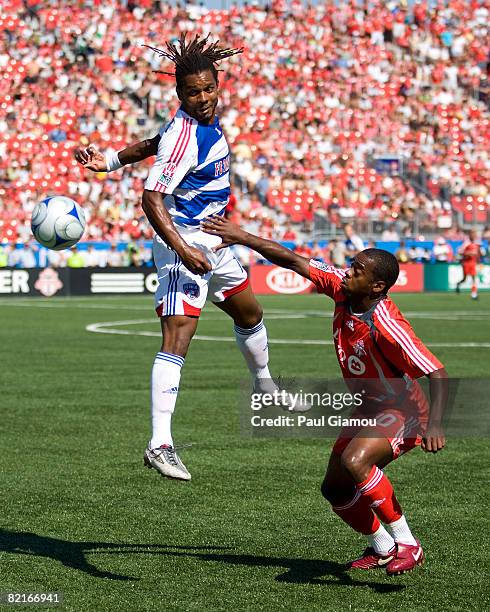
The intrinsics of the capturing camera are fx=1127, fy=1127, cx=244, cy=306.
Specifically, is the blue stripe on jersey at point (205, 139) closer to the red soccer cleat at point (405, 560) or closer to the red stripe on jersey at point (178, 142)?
the red stripe on jersey at point (178, 142)

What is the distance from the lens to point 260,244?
5.81 meters

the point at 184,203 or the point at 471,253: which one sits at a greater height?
the point at 184,203

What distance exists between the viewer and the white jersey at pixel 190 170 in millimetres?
6785

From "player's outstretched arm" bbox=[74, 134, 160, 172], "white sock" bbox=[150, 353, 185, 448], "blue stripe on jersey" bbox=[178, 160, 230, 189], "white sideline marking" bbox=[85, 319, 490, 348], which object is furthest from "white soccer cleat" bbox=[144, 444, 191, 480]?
"white sideline marking" bbox=[85, 319, 490, 348]

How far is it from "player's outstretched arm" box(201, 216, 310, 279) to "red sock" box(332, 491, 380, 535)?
118cm

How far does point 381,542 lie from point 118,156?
3206 millimetres

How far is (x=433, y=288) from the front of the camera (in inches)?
1547

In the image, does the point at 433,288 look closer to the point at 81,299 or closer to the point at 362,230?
the point at 362,230

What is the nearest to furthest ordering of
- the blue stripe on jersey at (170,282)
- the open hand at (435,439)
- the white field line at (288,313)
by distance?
the open hand at (435,439) < the blue stripe on jersey at (170,282) < the white field line at (288,313)

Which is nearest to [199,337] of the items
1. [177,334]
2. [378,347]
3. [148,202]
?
[177,334]

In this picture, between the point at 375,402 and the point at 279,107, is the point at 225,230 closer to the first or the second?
the point at 375,402

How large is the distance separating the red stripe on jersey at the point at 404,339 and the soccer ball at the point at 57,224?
2.94 m

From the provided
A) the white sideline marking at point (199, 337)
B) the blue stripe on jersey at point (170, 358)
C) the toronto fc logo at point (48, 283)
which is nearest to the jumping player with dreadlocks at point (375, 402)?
the blue stripe on jersey at point (170, 358)

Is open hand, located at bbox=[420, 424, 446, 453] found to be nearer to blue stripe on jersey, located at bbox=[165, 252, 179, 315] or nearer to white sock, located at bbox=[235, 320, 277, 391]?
blue stripe on jersey, located at bbox=[165, 252, 179, 315]
